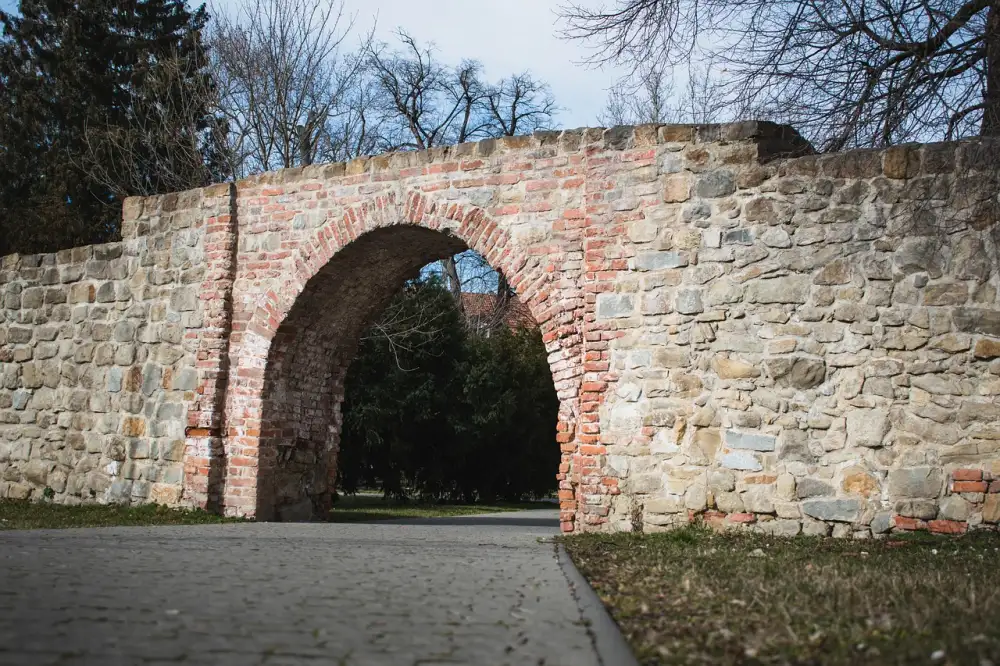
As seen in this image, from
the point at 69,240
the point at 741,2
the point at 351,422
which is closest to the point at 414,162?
the point at 741,2

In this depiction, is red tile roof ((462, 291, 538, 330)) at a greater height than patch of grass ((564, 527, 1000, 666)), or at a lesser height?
greater

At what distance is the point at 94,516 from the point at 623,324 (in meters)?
5.47

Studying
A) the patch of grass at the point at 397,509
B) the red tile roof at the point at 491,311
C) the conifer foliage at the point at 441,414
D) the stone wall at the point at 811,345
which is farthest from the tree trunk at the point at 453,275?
the stone wall at the point at 811,345

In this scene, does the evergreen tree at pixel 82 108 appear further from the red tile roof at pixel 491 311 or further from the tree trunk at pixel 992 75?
the tree trunk at pixel 992 75

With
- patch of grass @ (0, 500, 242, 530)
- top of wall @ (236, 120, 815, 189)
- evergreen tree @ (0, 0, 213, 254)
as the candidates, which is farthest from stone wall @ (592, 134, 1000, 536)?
evergreen tree @ (0, 0, 213, 254)

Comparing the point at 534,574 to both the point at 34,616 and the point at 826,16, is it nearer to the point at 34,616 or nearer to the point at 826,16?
the point at 34,616

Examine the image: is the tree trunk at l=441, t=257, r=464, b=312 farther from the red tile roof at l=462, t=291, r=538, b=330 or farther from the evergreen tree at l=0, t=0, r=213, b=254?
the evergreen tree at l=0, t=0, r=213, b=254

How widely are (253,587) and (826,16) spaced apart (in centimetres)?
596

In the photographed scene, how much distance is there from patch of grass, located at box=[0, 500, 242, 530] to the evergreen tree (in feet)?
37.6

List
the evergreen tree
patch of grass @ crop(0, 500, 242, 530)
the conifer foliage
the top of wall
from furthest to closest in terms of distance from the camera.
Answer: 1. the evergreen tree
2. the conifer foliage
3. patch of grass @ crop(0, 500, 242, 530)
4. the top of wall

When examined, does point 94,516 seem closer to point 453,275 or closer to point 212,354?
point 212,354

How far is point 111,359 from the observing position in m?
11.0

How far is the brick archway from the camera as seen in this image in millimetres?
9180

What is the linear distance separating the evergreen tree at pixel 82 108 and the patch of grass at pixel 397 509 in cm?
828
